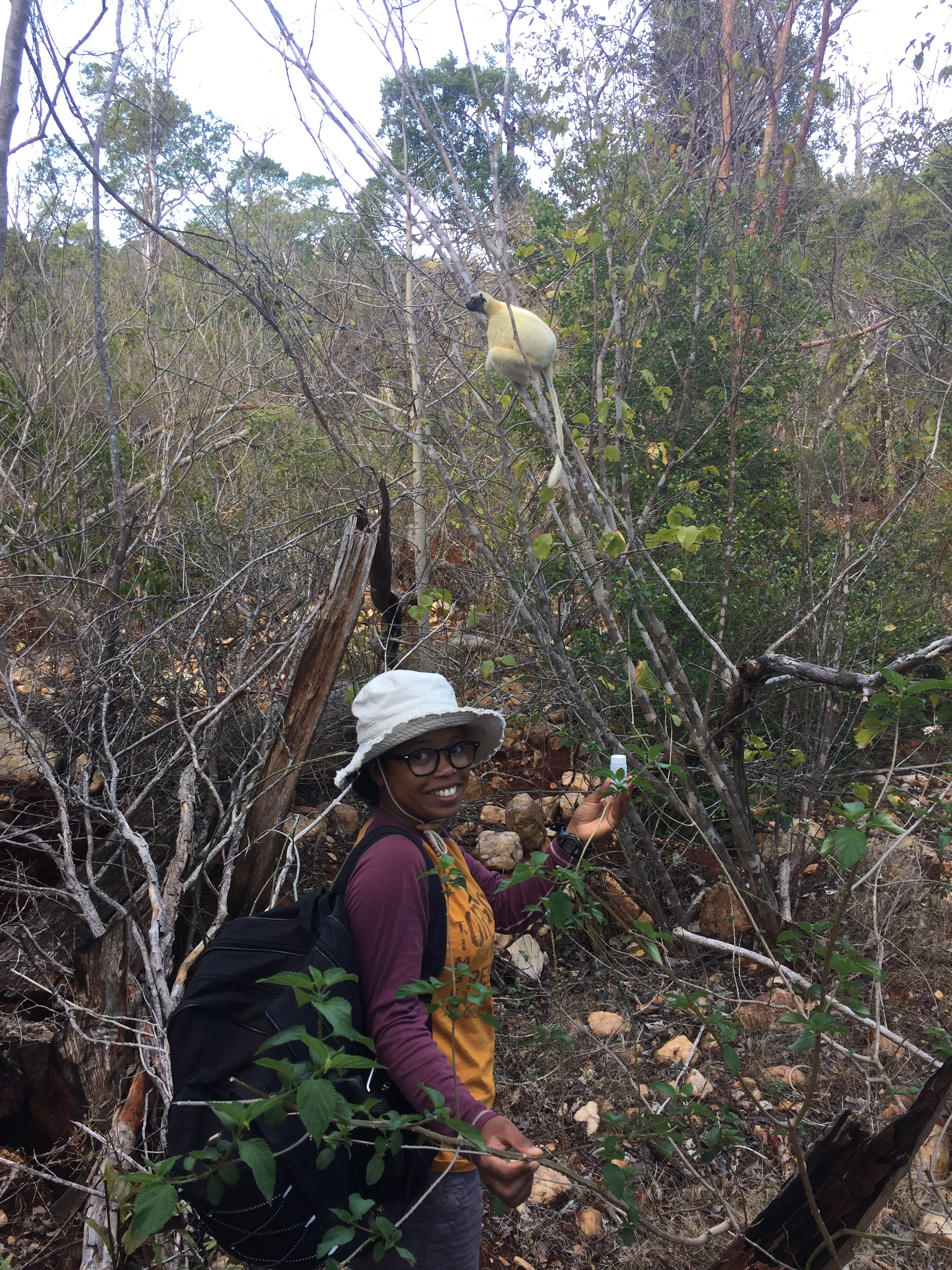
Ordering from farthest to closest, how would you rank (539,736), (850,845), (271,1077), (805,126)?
(805,126), (539,736), (271,1077), (850,845)

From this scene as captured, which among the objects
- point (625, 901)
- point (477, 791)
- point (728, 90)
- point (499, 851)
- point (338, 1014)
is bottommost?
point (625, 901)

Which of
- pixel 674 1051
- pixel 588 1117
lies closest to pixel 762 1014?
pixel 674 1051

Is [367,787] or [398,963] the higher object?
[367,787]

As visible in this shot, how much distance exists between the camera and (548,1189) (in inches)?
97.4

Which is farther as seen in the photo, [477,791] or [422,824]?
[477,791]

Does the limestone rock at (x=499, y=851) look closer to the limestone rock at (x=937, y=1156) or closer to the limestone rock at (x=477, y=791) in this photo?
the limestone rock at (x=477, y=791)

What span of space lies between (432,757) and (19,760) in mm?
2823

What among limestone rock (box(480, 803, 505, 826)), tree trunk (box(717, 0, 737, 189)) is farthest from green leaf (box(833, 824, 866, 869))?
limestone rock (box(480, 803, 505, 826))

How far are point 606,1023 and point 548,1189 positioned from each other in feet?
2.18

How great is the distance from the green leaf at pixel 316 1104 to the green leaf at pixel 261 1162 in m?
0.06

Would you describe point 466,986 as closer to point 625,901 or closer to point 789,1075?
point 789,1075

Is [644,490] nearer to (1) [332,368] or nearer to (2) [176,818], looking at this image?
(1) [332,368]

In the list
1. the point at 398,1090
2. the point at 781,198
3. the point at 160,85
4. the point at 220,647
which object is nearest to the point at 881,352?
the point at 781,198

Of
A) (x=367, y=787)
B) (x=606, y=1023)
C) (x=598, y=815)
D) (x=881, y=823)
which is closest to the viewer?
(x=881, y=823)
